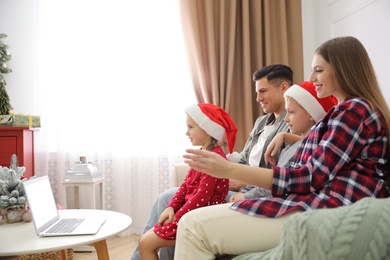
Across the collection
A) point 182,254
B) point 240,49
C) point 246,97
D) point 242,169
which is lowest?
point 182,254

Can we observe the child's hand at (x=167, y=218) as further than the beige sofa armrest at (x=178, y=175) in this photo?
No

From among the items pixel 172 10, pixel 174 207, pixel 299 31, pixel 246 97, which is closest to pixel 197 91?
pixel 246 97

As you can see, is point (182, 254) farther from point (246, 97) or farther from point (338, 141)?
point (246, 97)

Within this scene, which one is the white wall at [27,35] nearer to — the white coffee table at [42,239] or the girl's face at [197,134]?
the girl's face at [197,134]

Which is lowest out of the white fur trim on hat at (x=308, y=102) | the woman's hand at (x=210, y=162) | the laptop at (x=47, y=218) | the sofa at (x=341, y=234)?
the laptop at (x=47, y=218)

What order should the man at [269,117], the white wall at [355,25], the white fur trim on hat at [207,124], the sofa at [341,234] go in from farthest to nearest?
the white wall at [355,25] → the man at [269,117] → the white fur trim on hat at [207,124] → the sofa at [341,234]

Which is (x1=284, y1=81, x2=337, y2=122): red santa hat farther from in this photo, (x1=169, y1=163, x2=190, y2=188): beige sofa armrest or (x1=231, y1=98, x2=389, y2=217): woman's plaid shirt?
(x1=169, y1=163, x2=190, y2=188): beige sofa armrest

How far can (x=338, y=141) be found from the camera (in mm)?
1114

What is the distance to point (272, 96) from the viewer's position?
2.12 m

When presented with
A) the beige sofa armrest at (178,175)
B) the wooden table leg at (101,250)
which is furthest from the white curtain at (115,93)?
the wooden table leg at (101,250)

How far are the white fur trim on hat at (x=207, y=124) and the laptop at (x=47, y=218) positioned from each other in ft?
2.12

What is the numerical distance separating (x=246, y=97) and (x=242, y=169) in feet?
7.13

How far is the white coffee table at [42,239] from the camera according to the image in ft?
4.33

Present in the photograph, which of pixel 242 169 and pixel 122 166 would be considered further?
pixel 122 166
